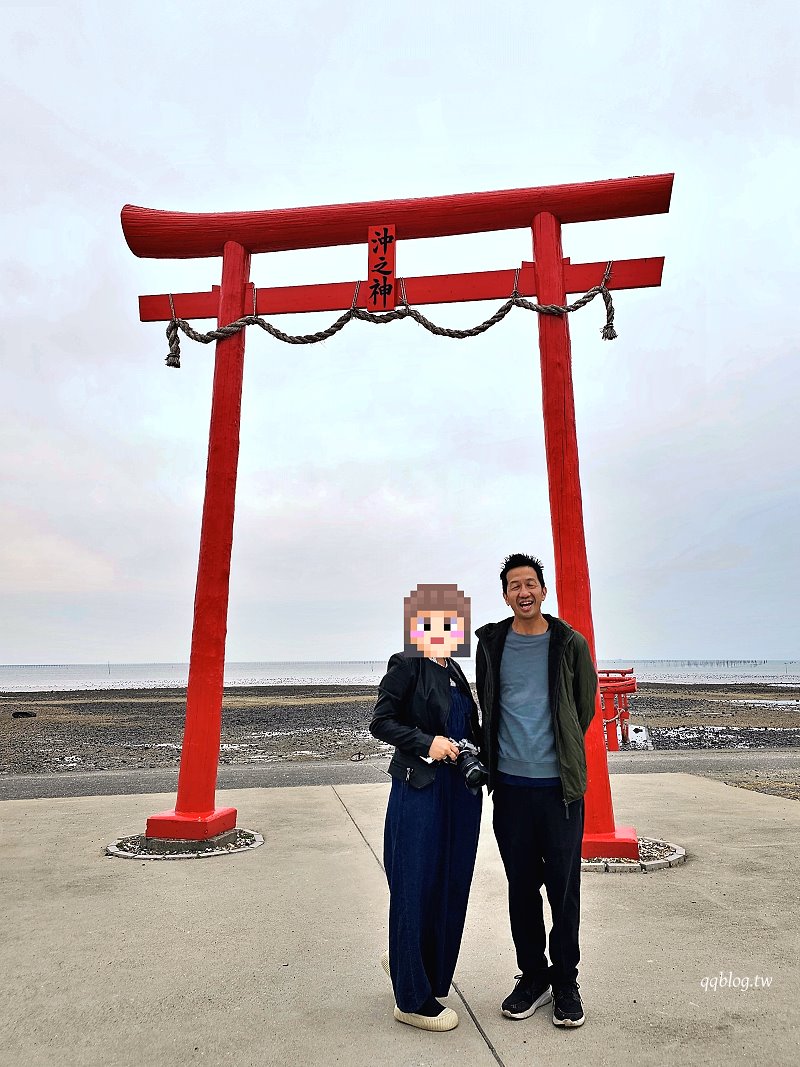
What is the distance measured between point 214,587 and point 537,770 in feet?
10.6

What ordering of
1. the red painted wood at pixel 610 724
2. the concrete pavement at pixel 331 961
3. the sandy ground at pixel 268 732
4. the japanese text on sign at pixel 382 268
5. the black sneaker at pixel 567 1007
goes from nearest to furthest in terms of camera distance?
the concrete pavement at pixel 331 961, the black sneaker at pixel 567 1007, the japanese text on sign at pixel 382 268, the red painted wood at pixel 610 724, the sandy ground at pixel 268 732

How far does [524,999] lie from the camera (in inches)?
102

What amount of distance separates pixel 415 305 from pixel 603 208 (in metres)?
1.54

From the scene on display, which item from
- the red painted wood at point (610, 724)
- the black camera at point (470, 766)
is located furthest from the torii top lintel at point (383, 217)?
the red painted wood at point (610, 724)

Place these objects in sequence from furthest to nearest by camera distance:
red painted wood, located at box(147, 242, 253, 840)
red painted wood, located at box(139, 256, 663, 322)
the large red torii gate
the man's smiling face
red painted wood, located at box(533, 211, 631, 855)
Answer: red painted wood, located at box(139, 256, 663, 322) → red painted wood, located at box(147, 242, 253, 840) → the large red torii gate → red painted wood, located at box(533, 211, 631, 855) → the man's smiling face

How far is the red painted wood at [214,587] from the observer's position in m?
5.01

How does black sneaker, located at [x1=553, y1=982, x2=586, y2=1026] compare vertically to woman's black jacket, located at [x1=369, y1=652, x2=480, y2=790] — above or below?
below

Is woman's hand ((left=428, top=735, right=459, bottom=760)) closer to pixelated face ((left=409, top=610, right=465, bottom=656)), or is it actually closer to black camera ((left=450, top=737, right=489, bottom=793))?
black camera ((left=450, top=737, right=489, bottom=793))

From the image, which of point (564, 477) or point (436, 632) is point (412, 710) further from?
point (564, 477)

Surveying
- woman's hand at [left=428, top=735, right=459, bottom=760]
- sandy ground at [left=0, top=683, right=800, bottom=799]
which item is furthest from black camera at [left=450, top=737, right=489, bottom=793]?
sandy ground at [left=0, top=683, right=800, bottom=799]

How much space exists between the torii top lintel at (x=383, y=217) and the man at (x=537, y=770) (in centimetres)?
354

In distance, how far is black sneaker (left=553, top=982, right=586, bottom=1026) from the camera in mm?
2467

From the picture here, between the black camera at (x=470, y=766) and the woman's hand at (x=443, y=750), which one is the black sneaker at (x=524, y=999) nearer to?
the black camera at (x=470, y=766)

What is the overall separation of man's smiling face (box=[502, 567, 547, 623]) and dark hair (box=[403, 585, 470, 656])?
0.70ft
